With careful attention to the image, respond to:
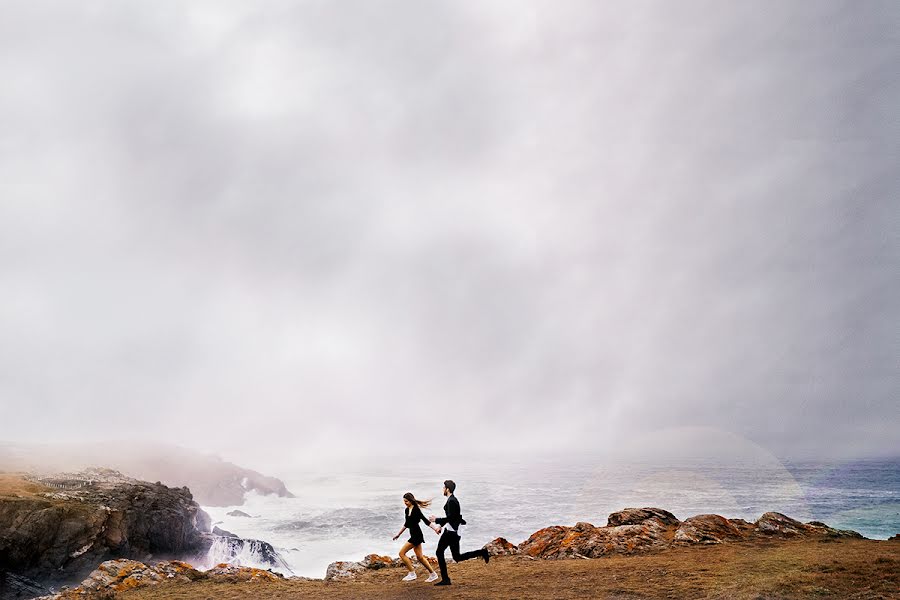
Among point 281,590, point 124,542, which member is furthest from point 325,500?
point 281,590

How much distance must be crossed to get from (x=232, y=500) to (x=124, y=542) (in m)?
46.6

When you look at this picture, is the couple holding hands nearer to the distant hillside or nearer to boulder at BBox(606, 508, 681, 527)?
boulder at BBox(606, 508, 681, 527)

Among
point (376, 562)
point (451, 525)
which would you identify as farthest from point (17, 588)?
point (451, 525)

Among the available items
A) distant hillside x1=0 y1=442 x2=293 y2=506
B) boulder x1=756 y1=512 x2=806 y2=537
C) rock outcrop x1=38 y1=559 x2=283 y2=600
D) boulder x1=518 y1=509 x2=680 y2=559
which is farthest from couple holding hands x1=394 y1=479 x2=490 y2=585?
distant hillside x1=0 y1=442 x2=293 y2=506

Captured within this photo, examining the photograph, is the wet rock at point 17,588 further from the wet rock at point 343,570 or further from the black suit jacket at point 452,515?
the black suit jacket at point 452,515

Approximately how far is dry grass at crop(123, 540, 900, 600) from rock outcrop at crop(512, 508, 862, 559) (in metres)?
0.89

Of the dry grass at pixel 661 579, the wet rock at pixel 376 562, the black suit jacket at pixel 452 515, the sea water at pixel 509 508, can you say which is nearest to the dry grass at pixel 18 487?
the sea water at pixel 509 508

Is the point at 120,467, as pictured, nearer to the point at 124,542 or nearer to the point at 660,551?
the point at 124,542

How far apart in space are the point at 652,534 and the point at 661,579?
624 centimetres

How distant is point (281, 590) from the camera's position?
14.4 metres

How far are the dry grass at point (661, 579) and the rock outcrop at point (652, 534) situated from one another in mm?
887

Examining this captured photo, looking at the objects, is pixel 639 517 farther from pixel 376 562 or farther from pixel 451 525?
pixel 451 525

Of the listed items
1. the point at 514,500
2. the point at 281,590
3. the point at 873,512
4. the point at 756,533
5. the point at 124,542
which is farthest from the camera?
the point at 514,500

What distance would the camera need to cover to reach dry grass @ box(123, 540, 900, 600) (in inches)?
395
